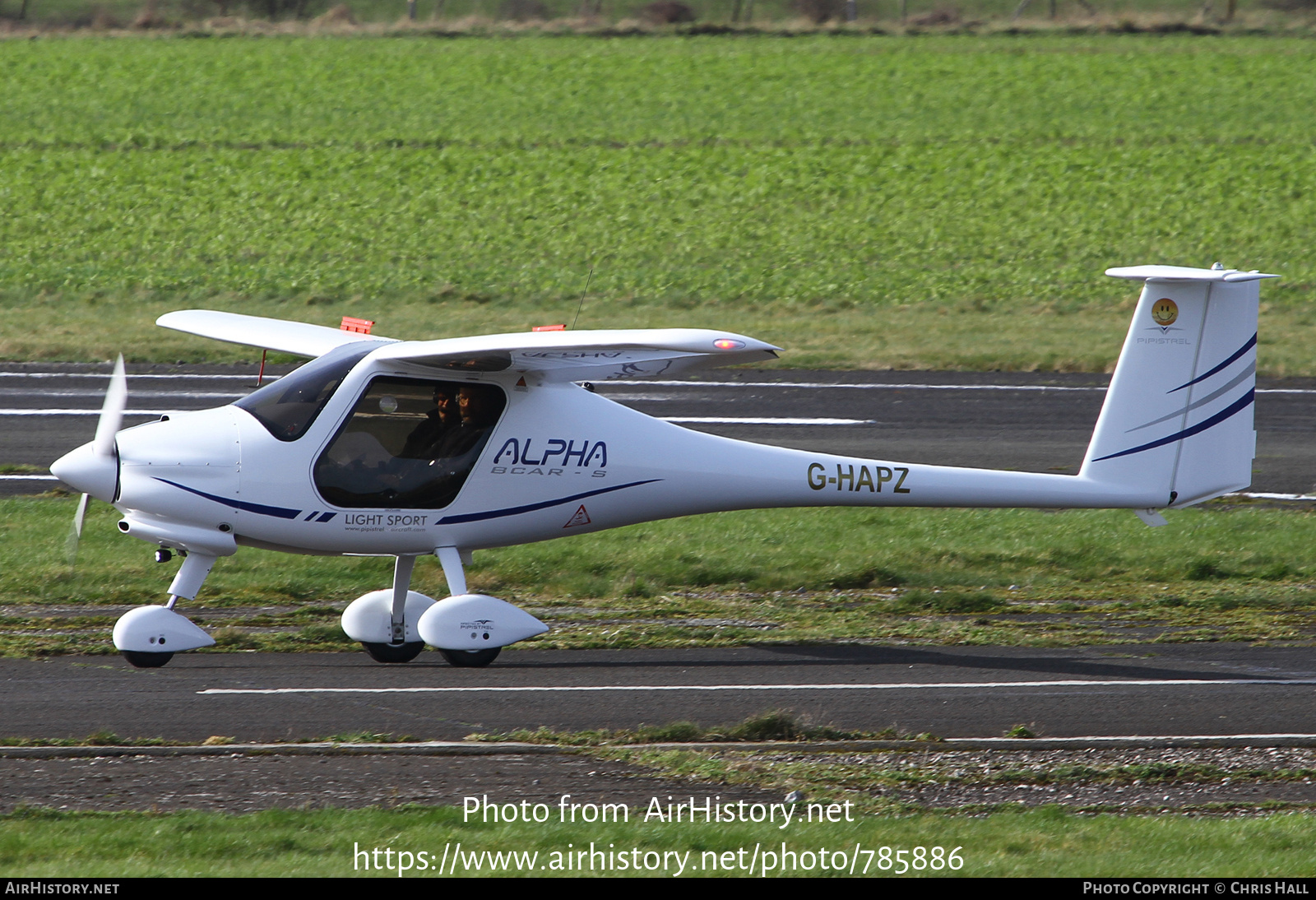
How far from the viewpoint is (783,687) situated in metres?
10.7

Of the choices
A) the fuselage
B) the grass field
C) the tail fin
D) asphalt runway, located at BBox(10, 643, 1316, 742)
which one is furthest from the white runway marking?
the grass field

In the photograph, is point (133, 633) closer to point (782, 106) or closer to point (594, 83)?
point (782, 106)

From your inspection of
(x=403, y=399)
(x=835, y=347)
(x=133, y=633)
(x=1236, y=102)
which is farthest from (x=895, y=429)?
(x=1236, y=102)

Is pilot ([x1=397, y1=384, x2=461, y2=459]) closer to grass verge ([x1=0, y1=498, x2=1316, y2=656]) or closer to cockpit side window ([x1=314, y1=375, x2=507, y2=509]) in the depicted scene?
cockpit side window ([x1=314, y1=375, x2=507, y2=509])

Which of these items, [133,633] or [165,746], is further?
[133,633]

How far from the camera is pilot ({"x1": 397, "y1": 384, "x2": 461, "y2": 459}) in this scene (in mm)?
10852

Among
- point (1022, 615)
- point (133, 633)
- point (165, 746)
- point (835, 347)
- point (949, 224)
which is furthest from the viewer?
point (949, 224)

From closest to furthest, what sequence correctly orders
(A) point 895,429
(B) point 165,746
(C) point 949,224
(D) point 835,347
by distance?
1. (B) point 165,746
2. (A) point 895,429
3. (D) point 835,347
4. (C) point 949,224

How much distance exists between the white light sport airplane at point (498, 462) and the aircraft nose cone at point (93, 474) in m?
0.01

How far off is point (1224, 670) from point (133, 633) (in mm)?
7842

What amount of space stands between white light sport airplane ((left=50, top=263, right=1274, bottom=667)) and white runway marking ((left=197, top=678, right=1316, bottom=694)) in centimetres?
37

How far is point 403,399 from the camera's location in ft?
35.4

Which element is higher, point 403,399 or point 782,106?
point 782,106

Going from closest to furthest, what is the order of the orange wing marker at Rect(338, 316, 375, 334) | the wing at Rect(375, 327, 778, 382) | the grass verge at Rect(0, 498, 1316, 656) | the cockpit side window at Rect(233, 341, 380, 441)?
the wing at Rect(375, 327, 778, 382)
the cockpit side window at Rect(233, 341, 380, 441)
the orange wing marker at Rect(338, 316, 375, 334)
the grass verge at Rect(0, 498, 1316, 656)
